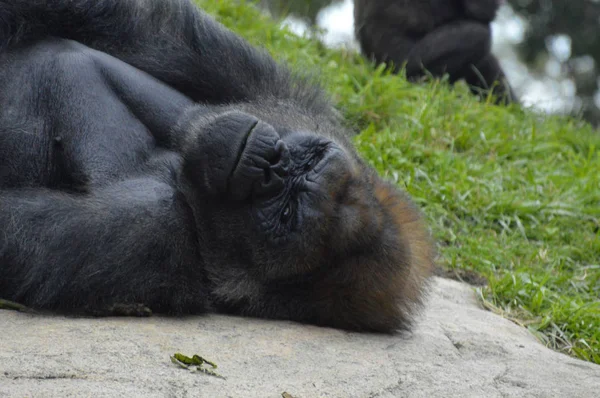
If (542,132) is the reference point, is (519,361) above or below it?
below

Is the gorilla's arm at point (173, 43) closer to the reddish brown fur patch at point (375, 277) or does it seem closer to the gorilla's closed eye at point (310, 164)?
the gorilla's closed eye at point (310, 164)

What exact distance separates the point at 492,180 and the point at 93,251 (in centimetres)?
375

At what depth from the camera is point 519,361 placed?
377cm

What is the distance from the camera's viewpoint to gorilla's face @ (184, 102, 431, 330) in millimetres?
3590

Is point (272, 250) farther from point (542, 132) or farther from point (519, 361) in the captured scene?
point (542, 132)

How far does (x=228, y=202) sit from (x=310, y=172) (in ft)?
1.20

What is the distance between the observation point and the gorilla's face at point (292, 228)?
3.59 m

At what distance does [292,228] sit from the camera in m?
3.60

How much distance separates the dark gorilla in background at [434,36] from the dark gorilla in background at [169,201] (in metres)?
6.62

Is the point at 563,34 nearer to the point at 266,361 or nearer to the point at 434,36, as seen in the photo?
the point at 434,36

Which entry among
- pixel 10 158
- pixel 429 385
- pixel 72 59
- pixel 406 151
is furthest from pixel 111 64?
pixel 406 151

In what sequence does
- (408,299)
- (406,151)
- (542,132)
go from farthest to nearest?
(542,132), (406,151), (408,299)

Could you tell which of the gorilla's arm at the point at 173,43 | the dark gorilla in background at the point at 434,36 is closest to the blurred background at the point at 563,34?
the dark gorilla in background at the point at 434,36

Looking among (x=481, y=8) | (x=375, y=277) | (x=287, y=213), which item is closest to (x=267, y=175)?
(x=287, y=213)
